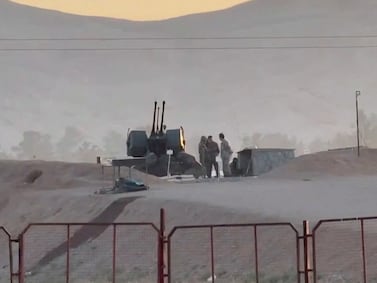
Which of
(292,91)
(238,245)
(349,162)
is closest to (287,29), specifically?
(292,91)

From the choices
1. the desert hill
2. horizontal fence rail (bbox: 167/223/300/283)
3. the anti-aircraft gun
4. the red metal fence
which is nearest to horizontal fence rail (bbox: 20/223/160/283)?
the red metal fence

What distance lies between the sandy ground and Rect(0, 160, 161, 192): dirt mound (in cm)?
205

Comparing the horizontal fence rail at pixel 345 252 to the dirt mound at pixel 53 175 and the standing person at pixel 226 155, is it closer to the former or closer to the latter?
the dirt mound at pixel 53 175

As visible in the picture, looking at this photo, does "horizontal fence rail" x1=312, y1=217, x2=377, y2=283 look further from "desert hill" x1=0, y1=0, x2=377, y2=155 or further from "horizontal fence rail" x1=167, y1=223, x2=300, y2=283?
"desert hill" x1=0, y1=0, x2=377, y2=155

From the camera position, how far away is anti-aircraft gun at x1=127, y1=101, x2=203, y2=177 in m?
45.6

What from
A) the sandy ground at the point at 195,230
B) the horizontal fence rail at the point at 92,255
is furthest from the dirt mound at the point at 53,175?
the horizontal fence rail at the point at 92,255

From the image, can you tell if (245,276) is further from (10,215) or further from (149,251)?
(10,215)

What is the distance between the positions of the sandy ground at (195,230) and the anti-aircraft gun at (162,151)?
23.2ft

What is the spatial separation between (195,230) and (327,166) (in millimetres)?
21282

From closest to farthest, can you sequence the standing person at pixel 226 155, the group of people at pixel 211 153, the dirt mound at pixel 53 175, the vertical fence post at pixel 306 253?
the vertical fence post at pixel 306 253
the dirt mound at pixel 53 175
the group of people at pixel 211 153
the standing person at pixel 226 155

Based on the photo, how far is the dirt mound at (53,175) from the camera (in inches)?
1601

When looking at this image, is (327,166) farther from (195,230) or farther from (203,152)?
(195,230)

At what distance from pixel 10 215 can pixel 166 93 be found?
131907 mm

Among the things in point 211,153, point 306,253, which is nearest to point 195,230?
point 306,253
